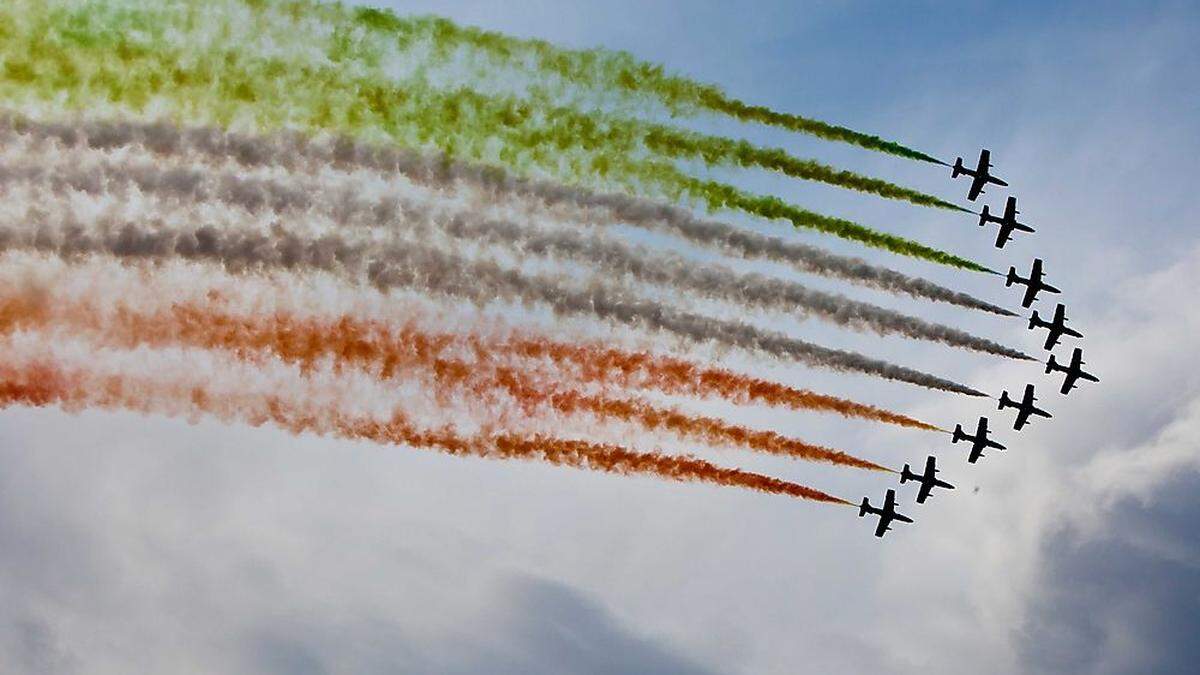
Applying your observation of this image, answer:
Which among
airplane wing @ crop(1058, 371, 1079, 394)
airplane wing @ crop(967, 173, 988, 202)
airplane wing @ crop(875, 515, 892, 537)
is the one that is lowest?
airplane wing @ crop(875, 515, 892, 537)

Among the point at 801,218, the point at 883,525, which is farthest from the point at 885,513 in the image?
the point at 801,218

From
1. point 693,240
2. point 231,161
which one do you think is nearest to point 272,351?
point 231,161

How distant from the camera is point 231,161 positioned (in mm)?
29953

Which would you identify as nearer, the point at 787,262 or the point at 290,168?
the point at 290,168

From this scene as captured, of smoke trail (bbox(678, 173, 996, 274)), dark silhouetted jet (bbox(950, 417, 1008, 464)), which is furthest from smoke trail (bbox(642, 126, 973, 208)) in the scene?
dark silhouetted jet (bbox(950, 417, 1008, 464))

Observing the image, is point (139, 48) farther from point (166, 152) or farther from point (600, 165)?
point (600, 165)

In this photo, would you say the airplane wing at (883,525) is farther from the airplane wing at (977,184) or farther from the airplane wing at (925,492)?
the airplane wing at (977,184)

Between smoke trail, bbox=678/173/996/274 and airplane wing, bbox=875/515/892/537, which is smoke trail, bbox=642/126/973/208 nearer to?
smoke trail, bbox=678/173/996/274

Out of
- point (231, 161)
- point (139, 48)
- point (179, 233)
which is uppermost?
point (139, 48)

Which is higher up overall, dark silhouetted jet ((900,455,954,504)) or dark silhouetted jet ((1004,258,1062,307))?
dark silhouetted jet ((1004,258,1062,307))

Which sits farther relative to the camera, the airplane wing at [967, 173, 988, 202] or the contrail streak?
the airplane wing at [967, 173, 988, 202]

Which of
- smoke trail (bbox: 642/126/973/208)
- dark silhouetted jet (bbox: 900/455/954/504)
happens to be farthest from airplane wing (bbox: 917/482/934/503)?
smoke trail (bbox: 642/126/973/208)

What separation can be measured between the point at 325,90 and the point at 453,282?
6.03 metres

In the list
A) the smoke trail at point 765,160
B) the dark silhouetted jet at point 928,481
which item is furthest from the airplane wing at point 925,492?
the smoke trail at point 765,160
